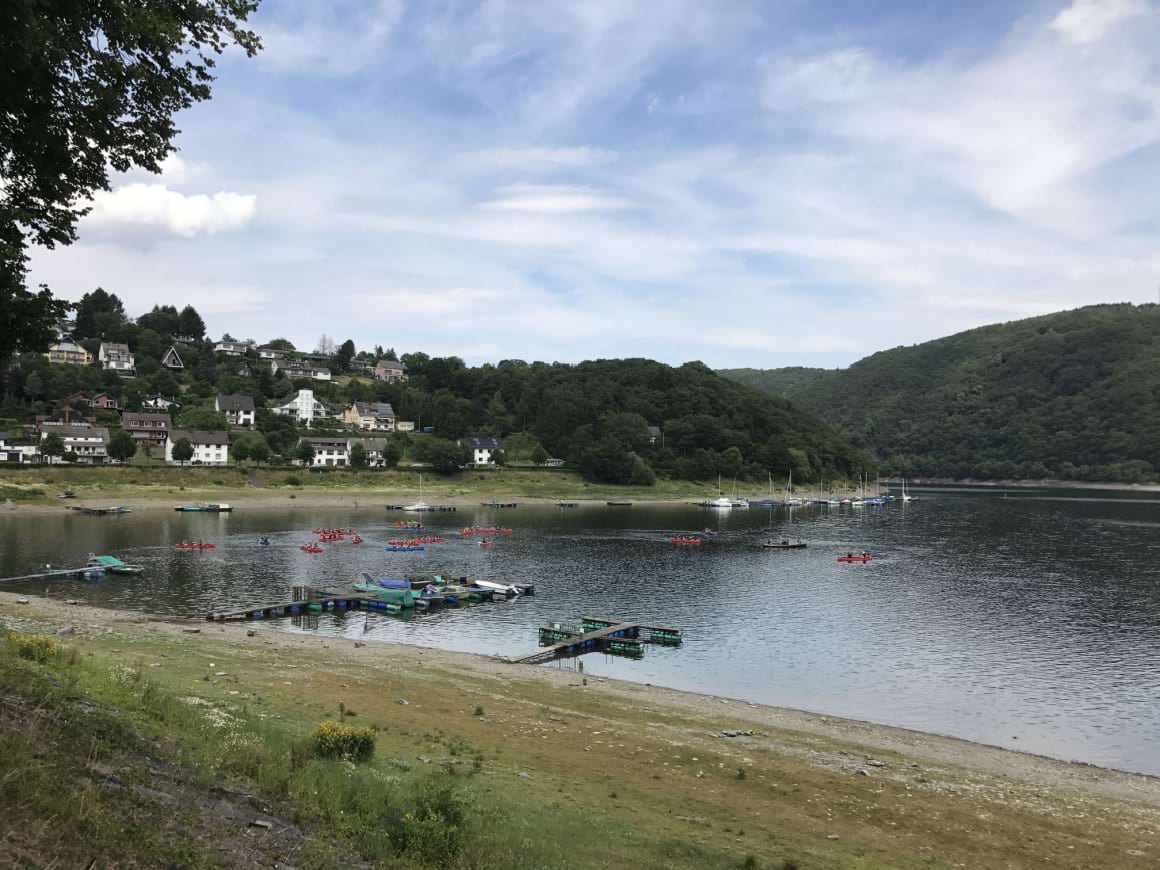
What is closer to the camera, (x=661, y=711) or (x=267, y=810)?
(x=267, y=810)

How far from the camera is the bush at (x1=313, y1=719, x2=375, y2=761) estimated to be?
17328 mm

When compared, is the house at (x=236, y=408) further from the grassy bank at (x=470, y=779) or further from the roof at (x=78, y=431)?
the grassy bank at (x=470, y=779)

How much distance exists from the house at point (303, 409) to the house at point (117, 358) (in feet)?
127

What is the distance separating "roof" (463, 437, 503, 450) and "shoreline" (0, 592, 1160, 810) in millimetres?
133366

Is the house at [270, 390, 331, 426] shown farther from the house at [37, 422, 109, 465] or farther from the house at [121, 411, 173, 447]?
the house at [37, 422, 109, 465]

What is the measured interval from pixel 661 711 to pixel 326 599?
31.1 m

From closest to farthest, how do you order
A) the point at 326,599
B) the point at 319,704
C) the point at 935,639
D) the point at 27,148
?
the point at 27,148 < the point at 319,704 < the point at 935,639 < the point at 326,599

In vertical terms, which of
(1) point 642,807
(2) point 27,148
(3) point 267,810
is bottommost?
(1) point 642,807

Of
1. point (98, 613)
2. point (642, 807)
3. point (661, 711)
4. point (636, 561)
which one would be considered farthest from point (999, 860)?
point (636, 561)

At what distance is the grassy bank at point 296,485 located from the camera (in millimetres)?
Answer: 111375

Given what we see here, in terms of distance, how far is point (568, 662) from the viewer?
4188 cm

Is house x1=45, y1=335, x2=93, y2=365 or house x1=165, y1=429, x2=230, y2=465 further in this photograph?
house x1=45, y1=335, x2=93, y2=365

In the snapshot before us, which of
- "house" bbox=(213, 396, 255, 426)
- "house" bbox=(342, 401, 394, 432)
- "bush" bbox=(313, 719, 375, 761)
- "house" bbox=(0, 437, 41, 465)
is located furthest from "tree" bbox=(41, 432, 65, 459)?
"bush" bbox=(313, 719, 375, 761)

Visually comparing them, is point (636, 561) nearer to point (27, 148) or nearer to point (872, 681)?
point (872, 681)
